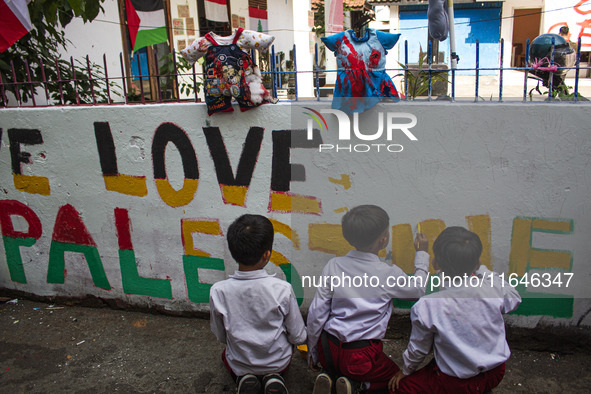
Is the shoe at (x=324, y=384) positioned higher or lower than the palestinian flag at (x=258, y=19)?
lower

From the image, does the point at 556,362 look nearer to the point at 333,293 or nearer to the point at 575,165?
the point at 575,165

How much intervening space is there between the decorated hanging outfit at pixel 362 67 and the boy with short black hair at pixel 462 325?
1.01 m

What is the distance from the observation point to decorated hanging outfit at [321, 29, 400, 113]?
104 inches

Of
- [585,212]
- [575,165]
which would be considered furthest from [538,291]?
[575,165]

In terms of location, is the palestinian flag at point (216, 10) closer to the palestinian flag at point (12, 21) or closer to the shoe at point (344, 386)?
the palestinian flag at point (12, 21)

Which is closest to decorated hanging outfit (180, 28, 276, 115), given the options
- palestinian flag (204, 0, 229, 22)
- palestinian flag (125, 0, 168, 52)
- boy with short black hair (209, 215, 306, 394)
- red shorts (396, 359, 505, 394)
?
boy with short black hair (209, 215, 306, 394)

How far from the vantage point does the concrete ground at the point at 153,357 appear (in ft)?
8.67

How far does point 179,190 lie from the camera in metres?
3.15

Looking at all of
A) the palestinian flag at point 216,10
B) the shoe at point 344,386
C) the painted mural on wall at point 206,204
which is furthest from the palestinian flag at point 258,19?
the shoe at point 344,386

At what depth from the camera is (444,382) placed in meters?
2.02

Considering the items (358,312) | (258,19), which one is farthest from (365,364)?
(258,19)

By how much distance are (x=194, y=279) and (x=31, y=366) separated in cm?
113

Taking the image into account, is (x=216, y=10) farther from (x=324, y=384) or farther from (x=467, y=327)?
(x=467, y=327)

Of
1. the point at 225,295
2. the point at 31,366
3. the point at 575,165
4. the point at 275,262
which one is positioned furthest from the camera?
the point at 275,262
